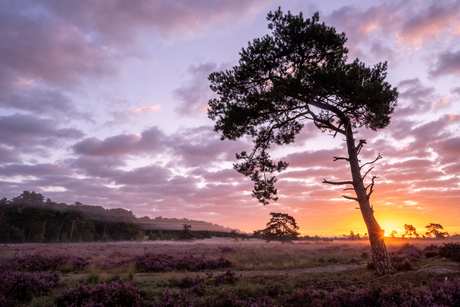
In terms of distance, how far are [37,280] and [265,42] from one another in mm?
14579

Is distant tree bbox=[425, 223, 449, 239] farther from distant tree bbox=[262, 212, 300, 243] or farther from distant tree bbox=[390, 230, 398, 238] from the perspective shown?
distant tree bbox=[262, 212, 300, 243]

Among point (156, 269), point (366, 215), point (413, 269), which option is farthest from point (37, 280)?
point (413, 269)

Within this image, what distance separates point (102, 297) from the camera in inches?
256

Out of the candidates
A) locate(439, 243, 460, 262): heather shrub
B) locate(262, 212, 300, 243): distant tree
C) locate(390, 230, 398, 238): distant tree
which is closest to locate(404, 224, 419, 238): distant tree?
locate(390, 230, 398, 238): distant tree

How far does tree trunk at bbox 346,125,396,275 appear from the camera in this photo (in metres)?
10.7

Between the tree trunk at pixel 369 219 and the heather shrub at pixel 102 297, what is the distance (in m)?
10.4

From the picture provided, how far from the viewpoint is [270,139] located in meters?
14.6

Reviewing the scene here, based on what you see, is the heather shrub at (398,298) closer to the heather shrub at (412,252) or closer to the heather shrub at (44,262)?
the heather shrub at (412,252)

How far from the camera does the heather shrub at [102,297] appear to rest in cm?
623

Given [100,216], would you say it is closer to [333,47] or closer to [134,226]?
[134,226]

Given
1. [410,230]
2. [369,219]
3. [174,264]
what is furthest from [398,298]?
[410,230]

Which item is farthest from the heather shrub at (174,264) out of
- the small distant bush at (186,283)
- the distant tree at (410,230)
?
the distant tree at (410,230)

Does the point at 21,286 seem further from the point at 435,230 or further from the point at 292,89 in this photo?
the point at 435,230

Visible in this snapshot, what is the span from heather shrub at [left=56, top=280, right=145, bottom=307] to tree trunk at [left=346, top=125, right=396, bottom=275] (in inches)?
410
